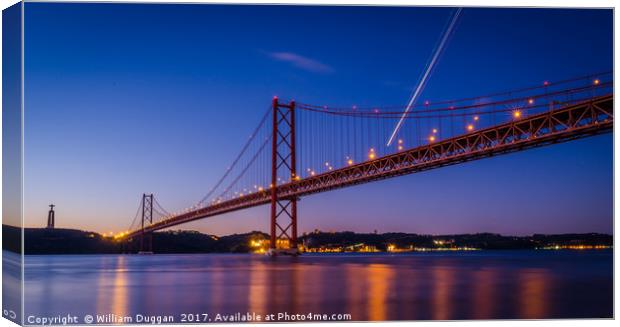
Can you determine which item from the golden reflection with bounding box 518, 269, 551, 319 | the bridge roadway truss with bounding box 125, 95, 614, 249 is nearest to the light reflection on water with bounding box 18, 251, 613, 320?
the golden reflection with bounding box 518, 269, 551, 319

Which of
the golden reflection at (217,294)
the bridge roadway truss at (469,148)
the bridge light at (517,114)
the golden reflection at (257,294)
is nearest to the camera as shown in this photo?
the golden reflection at (257,294)

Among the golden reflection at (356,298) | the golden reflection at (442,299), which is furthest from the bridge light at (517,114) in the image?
the golden reflection at (356,298)

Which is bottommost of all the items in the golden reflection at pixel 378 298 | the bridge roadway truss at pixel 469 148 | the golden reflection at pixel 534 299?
the golden reflection at pixel 534 299

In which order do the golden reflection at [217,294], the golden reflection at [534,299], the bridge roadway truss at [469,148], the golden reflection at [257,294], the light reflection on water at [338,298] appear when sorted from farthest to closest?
the bridge roadway truss at [469,148] < the golden reflection at [217,294] < the golden reflection at [257,294] < the light reflection on water at [338,298] < the golden reflection at [534,299]

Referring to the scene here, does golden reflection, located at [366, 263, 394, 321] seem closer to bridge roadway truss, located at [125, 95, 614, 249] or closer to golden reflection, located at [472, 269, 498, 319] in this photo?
golden reflection, located at [472, 269, 498, 319]

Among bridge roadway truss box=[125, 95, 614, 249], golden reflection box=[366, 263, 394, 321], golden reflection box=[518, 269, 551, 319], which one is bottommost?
golden reflection box=[518, 269, 551, 319]

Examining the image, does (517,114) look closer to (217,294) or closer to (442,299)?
(442,299)

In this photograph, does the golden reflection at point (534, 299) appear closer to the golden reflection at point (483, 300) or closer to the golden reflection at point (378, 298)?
the golden reflection at point (483, 300)

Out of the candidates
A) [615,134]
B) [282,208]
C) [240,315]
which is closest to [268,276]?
[240,315]
